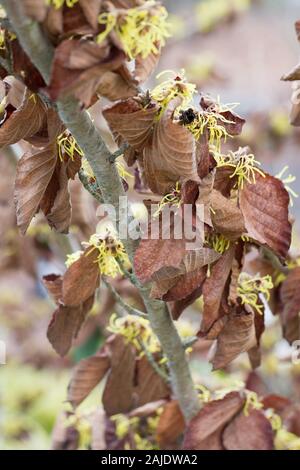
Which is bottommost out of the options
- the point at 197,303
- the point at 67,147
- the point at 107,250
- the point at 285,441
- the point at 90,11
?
the point at 197,303

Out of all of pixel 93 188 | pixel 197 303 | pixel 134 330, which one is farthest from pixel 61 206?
pixel 197 303

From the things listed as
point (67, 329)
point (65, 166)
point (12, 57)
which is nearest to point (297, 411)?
point (67, 329)

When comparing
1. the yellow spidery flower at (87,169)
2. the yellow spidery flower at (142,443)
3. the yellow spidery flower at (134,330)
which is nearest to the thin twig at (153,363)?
the yellow spidery flower at (134,330)

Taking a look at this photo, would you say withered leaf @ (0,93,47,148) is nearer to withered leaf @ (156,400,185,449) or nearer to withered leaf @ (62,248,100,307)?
withered leaf @ (62,248,100,307)

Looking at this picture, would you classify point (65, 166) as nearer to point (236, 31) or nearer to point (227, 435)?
point (227, 435)

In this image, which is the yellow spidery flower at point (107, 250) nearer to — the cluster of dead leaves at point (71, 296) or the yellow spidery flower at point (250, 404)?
the cluster of dead leaves at point (71, 296)

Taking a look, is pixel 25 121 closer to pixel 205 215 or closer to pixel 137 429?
pixel 205 215
